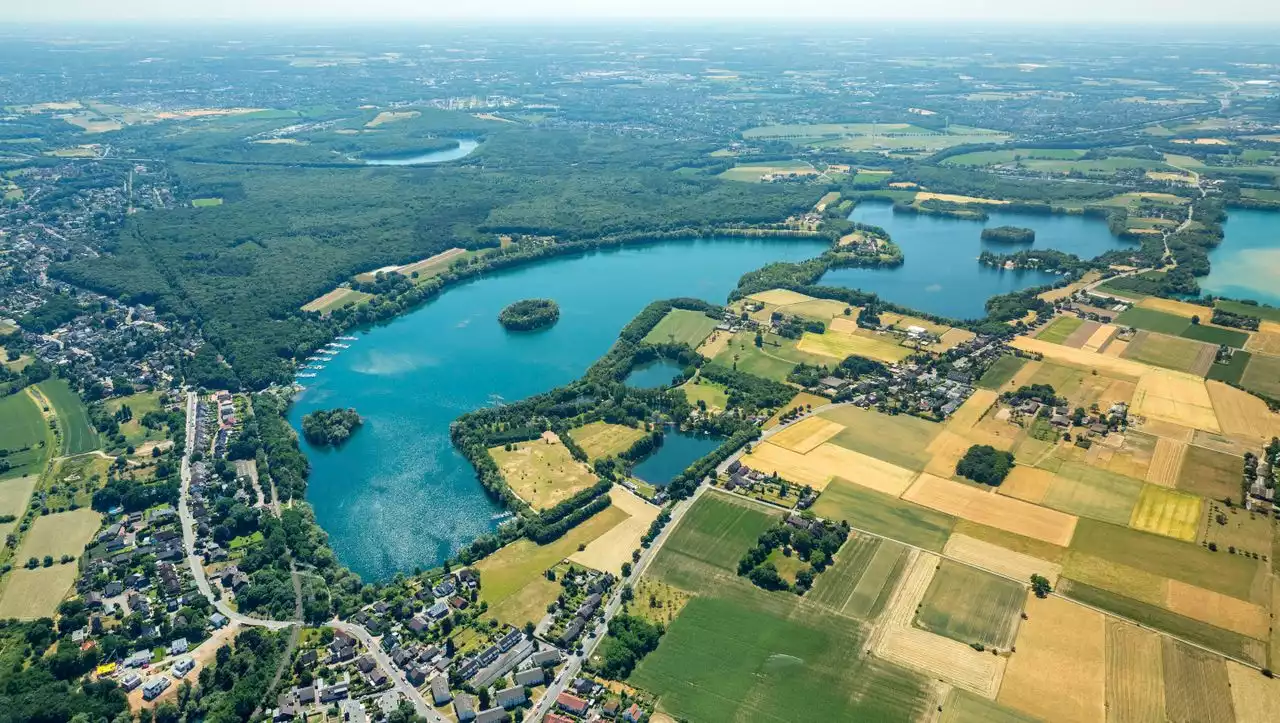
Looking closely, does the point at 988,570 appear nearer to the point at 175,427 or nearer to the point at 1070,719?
the point at 1070,719

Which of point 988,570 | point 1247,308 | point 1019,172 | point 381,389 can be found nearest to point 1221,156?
point 1019,172

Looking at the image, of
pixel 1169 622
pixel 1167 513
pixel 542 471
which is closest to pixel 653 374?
pixel 542 471

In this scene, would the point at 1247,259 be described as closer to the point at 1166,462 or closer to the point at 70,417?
the point at 1166,462

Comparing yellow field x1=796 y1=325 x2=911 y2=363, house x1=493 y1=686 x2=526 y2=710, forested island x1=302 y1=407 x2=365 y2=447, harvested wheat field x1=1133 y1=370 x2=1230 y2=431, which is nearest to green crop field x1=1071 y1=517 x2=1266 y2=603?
harvested wheat field x1=1133 y1=370 x2=1230 y2=431

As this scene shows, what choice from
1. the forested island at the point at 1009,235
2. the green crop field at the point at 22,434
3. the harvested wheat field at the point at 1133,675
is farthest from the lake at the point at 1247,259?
the green crop field at the point at 22,434

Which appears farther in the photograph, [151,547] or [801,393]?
[801,393]

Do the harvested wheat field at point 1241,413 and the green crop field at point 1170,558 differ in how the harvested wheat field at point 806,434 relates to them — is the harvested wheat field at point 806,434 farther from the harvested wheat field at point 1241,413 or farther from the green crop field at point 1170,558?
the harvested wheat field at point 1241,413
